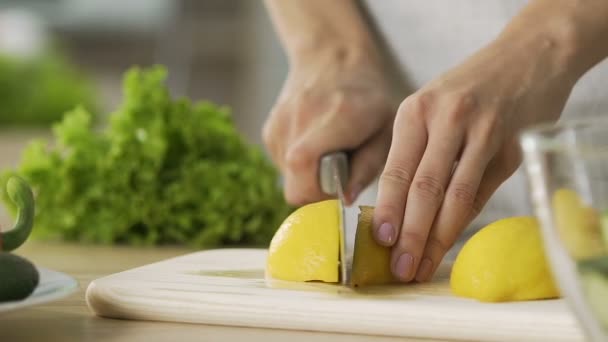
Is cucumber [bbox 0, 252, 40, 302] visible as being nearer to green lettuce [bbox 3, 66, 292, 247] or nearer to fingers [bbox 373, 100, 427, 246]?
fingers [bbox 373, 100, 427, 246]

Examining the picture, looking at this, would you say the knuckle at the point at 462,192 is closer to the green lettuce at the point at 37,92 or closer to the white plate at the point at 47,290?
the white plate at the point at 47,290

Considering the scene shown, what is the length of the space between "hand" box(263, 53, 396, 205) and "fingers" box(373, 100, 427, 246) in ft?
1.27

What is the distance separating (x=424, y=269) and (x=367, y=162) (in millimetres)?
495

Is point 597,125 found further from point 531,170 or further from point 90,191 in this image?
point 90,191

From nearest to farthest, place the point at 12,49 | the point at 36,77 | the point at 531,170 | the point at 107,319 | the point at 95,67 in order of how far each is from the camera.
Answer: the point at 531,170, the point at 107,319, the point at 36,77, the point at 12,49, the point at 95,67

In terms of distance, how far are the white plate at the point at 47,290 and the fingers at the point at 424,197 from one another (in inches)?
16.2

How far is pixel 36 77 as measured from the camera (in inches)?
164

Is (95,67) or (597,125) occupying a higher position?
(95,67)

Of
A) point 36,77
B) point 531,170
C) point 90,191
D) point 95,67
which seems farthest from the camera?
point 95,67

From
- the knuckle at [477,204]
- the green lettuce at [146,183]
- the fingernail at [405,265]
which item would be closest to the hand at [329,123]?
the green lettuce at [146,183]

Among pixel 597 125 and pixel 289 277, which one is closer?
Answer: pixel 597 125

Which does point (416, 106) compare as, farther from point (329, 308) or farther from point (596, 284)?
point (596, 284)

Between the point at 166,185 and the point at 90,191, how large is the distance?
0.15 meters

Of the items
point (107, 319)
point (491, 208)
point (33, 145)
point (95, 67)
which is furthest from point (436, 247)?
point (95, 67)
